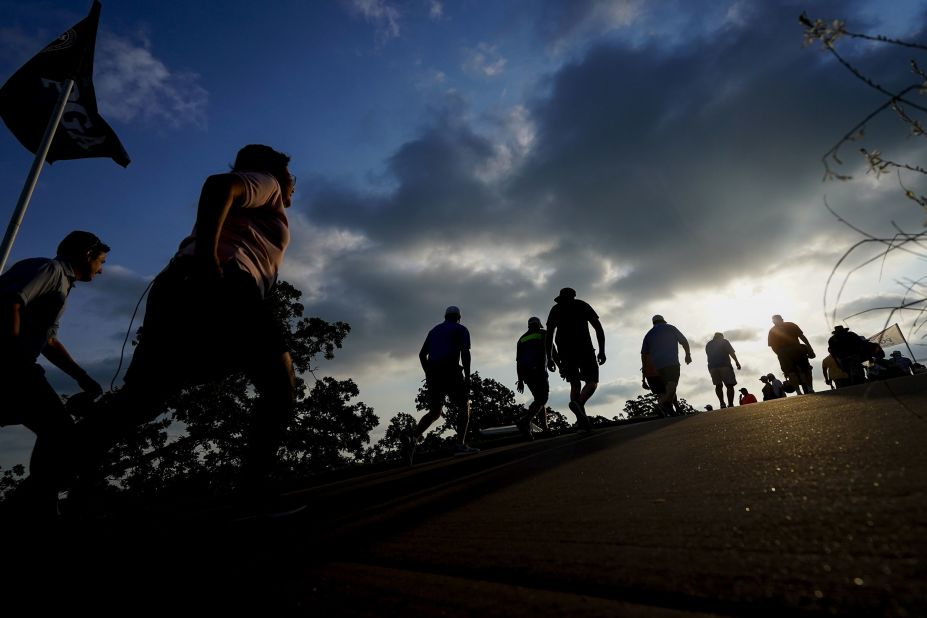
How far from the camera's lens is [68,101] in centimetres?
623

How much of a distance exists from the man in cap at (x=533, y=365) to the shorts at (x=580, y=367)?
2.85 feet

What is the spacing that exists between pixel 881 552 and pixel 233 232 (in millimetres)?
2441

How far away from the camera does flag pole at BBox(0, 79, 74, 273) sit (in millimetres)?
4781

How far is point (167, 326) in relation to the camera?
2000 mm

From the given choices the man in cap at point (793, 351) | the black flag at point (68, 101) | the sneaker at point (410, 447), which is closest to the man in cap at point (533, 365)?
the sneaker at point (410, 447)

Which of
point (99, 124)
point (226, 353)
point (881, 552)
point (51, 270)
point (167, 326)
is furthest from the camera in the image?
point (99, 124)

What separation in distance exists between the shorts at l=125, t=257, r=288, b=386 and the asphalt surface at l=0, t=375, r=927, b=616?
2.27ft

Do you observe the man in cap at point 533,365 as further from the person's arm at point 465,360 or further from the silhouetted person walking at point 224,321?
the silhouetted person walking at point 224,321

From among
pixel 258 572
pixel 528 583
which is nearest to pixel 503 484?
pixel 258 572

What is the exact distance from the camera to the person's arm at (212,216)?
1974 mm

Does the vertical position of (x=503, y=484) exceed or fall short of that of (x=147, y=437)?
it falls short

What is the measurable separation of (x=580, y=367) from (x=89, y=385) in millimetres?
5899

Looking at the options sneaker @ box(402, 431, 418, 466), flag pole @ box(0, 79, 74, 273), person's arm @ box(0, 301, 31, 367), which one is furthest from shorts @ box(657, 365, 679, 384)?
flag pole @ box(0, 79, 74, 273)

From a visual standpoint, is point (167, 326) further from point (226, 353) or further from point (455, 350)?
point (455, 350)
